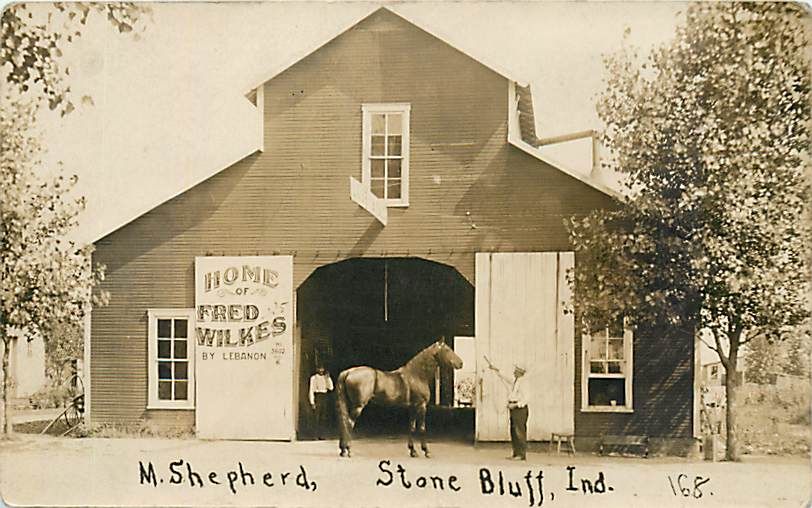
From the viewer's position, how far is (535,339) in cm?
412

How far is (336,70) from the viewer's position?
415 cm

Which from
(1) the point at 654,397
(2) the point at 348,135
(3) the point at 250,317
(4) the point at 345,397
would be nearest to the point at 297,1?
(2) the point at 348,135

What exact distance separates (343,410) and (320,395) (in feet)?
0.42

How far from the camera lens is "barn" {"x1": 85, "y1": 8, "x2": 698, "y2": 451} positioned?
411 centimetres

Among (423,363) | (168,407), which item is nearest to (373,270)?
(423,363)

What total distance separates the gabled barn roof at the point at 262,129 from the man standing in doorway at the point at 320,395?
Result: 1.05m

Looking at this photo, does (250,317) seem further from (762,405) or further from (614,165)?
(762,405)

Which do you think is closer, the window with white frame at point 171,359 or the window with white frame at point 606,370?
the window with white frame at point 606,370

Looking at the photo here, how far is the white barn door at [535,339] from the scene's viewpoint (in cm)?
411

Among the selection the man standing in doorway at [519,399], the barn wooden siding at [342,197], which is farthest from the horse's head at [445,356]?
the barn wooden siding at [342,197]

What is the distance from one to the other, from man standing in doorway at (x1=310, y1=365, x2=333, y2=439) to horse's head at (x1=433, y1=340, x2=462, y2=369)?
1.68ft

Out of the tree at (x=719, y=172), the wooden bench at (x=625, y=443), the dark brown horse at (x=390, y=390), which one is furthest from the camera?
the dark brown horse at (x=390, y=390)

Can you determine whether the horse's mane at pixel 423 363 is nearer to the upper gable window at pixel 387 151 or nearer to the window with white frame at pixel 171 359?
the upper gable window at pixel 387 151

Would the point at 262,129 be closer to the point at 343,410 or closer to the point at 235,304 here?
the point at 235,304
